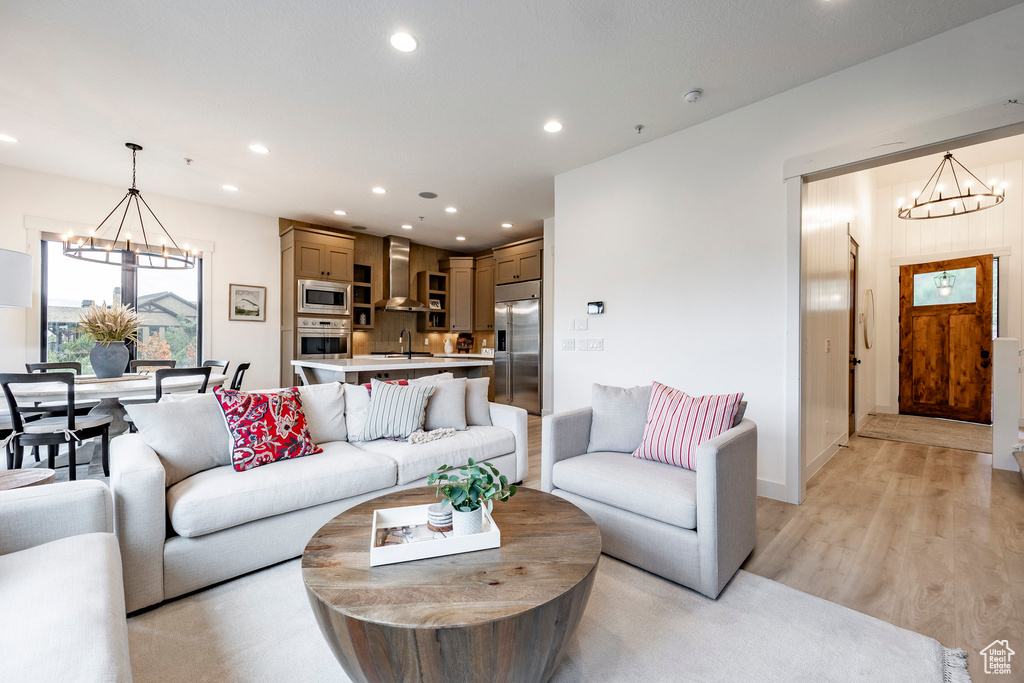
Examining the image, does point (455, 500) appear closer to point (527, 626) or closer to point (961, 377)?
point (527, 626)

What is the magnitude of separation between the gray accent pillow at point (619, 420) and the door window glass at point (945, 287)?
555cm

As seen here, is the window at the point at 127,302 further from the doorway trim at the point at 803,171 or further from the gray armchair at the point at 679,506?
the doorway trim at the point at 803,171

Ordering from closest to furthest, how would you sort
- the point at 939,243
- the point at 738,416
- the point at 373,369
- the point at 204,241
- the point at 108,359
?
the point at 738,416 → the point at 108,359 → the point at 373,369 → the point at 204,241 → the point at 939,243

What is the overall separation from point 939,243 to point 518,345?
5.56m

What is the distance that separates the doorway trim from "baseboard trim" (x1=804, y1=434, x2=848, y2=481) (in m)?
0.31

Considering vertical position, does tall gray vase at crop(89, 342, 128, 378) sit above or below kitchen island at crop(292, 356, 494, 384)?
above

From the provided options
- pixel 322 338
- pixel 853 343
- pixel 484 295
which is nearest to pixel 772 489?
pixel 853 343

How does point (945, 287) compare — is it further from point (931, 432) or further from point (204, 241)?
point (204, 241)

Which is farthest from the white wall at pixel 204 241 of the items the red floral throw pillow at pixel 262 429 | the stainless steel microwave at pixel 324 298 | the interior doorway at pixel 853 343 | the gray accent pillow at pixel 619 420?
the interior doorway at pixel 853 343

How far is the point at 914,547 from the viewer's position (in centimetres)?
222

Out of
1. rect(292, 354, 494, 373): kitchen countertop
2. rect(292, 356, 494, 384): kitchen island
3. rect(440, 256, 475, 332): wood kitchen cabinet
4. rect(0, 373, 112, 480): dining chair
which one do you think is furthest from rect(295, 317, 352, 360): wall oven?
rect(0, 373, 112, 480): dining chair

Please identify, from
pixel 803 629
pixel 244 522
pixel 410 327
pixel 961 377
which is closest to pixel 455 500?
pixel 244 522

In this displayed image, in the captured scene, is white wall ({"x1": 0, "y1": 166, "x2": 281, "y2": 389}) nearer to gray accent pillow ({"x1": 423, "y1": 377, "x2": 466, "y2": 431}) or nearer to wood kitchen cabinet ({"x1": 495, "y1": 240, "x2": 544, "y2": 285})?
wood kitchen cabinet ({"x1": 495, "y1": 240, "x2": 544, "y2": 285})

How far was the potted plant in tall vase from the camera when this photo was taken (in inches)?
132
